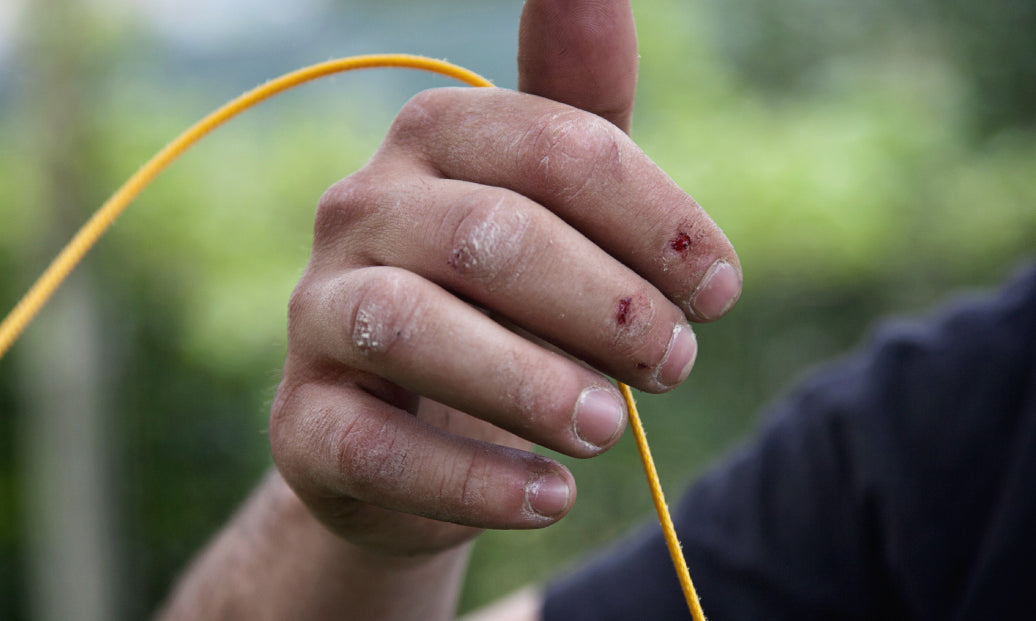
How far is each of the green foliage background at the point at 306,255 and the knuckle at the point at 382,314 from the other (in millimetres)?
3006

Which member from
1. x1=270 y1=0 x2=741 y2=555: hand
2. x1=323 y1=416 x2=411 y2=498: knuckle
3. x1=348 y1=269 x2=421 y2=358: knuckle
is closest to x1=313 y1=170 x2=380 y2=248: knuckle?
x1=270 y1=0 x2=741 y2=555: hand

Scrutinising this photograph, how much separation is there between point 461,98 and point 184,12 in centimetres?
508

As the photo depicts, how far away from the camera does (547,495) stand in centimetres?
89

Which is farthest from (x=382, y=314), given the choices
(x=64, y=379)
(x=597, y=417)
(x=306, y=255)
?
(x=64, y=379)

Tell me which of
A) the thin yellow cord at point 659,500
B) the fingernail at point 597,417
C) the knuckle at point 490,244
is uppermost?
the knuckle at point 490,244

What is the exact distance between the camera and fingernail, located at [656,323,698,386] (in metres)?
0.89

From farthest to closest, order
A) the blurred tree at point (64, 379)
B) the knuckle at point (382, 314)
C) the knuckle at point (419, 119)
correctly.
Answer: the blurred tree at point (64, 379) < the knuckle at point (419, 119) < the knuckle at point (382, 314)

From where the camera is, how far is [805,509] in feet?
5.89

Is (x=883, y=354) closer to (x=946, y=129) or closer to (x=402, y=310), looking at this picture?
(x=402, y=310)

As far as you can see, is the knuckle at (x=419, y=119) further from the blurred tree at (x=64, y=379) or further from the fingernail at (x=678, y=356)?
the blurred tree at (x=64, y=379)

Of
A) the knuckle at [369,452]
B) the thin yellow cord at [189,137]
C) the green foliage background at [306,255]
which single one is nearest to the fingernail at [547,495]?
the knuckle at [369,452]

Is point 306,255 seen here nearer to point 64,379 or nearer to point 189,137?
point 64,379

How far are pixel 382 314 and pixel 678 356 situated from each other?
1.02 feet

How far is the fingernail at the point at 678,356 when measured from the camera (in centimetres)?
89
